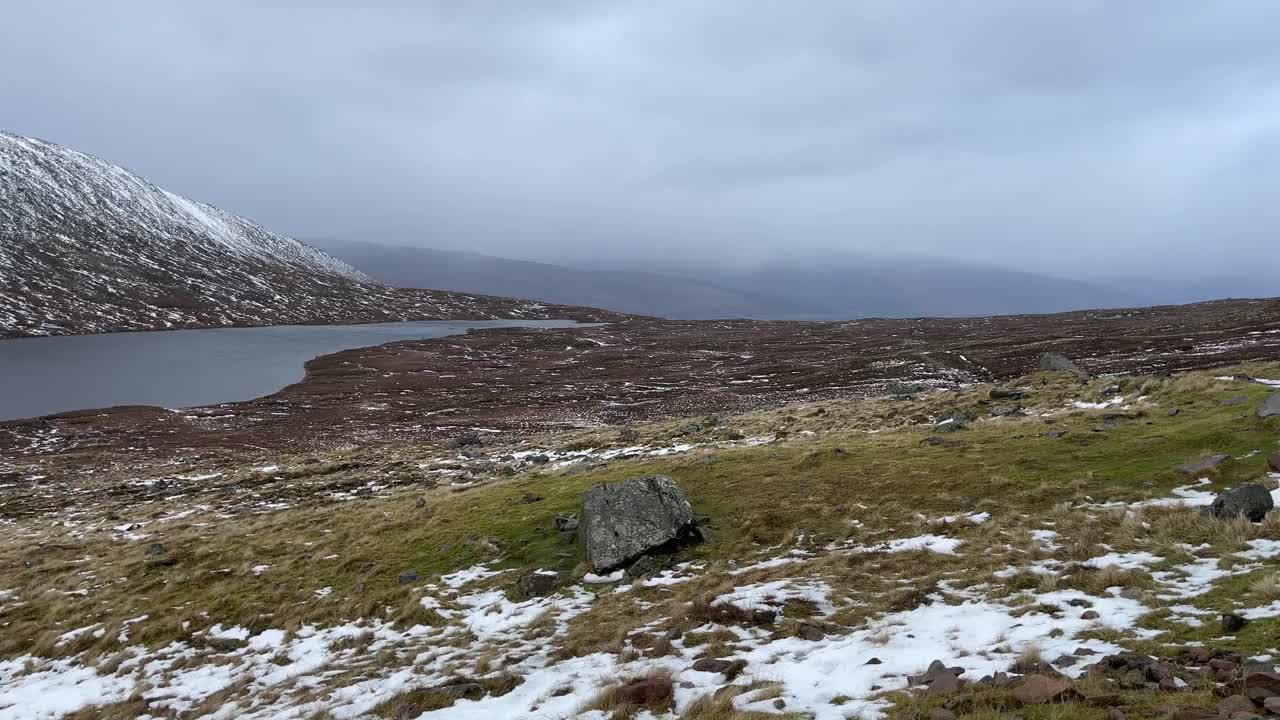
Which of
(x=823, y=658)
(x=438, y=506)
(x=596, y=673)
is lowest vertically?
(x=438, y=506)

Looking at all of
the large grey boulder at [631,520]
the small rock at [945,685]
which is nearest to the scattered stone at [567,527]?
the large grey boulder at [631,520]

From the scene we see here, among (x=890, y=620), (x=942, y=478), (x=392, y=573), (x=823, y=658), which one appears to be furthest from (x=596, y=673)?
(x=942, y=478)

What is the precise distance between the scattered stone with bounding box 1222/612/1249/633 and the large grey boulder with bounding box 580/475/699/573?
11.2 m

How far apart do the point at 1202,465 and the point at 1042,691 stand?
546 inches

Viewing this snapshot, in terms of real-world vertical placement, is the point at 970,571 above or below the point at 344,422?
above

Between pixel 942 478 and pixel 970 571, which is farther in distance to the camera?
pixel 942 478

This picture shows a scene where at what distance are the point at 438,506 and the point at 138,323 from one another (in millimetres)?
182507

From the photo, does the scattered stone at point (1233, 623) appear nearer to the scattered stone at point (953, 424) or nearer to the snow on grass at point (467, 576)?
the snow on grass at point (467, 576)

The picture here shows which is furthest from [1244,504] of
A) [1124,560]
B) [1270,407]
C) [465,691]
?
[465,691]

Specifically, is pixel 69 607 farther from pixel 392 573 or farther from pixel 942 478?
pixel 942 478

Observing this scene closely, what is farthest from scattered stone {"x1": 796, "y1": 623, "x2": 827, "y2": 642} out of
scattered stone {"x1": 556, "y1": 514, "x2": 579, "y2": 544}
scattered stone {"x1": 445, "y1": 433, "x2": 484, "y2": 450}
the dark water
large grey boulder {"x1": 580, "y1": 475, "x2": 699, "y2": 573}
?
the dark water

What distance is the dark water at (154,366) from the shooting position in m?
79.6

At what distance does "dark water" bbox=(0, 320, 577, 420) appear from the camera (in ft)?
261

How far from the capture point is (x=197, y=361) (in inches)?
4387
